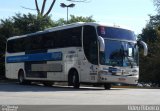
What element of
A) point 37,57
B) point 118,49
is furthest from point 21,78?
point 118,49

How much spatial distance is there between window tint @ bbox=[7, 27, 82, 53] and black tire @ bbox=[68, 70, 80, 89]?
1.58 m

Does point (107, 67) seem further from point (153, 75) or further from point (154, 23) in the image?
point (154, 23)

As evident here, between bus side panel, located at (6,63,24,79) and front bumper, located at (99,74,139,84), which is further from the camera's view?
bus side panel, located at (6,63,24,79)

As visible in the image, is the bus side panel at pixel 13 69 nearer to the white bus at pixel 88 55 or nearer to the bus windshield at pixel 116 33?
the white bus at pixel 88 55

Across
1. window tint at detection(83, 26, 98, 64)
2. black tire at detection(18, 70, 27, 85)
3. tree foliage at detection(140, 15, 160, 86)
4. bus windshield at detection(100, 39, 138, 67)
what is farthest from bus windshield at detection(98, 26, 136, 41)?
tree foliage at detection(140, 15, 160, 86)

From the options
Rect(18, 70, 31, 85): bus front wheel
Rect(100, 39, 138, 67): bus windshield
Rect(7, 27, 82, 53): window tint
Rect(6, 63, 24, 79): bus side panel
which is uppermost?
Rect(7, 27, 82, 53): window tint

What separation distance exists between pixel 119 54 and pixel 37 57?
770cm

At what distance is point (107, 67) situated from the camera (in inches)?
961

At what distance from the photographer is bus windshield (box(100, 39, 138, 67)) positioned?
962 inches

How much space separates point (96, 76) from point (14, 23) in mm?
25363

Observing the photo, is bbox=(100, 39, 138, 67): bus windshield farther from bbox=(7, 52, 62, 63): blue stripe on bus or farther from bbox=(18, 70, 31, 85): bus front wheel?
bbox=(18, 70, 31, 85): bus front wheel

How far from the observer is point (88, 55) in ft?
82.3

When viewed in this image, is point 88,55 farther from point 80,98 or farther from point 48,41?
point 80,98

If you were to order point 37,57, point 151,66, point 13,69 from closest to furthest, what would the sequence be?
point 37,57 < point 13,69 < point 151,66
